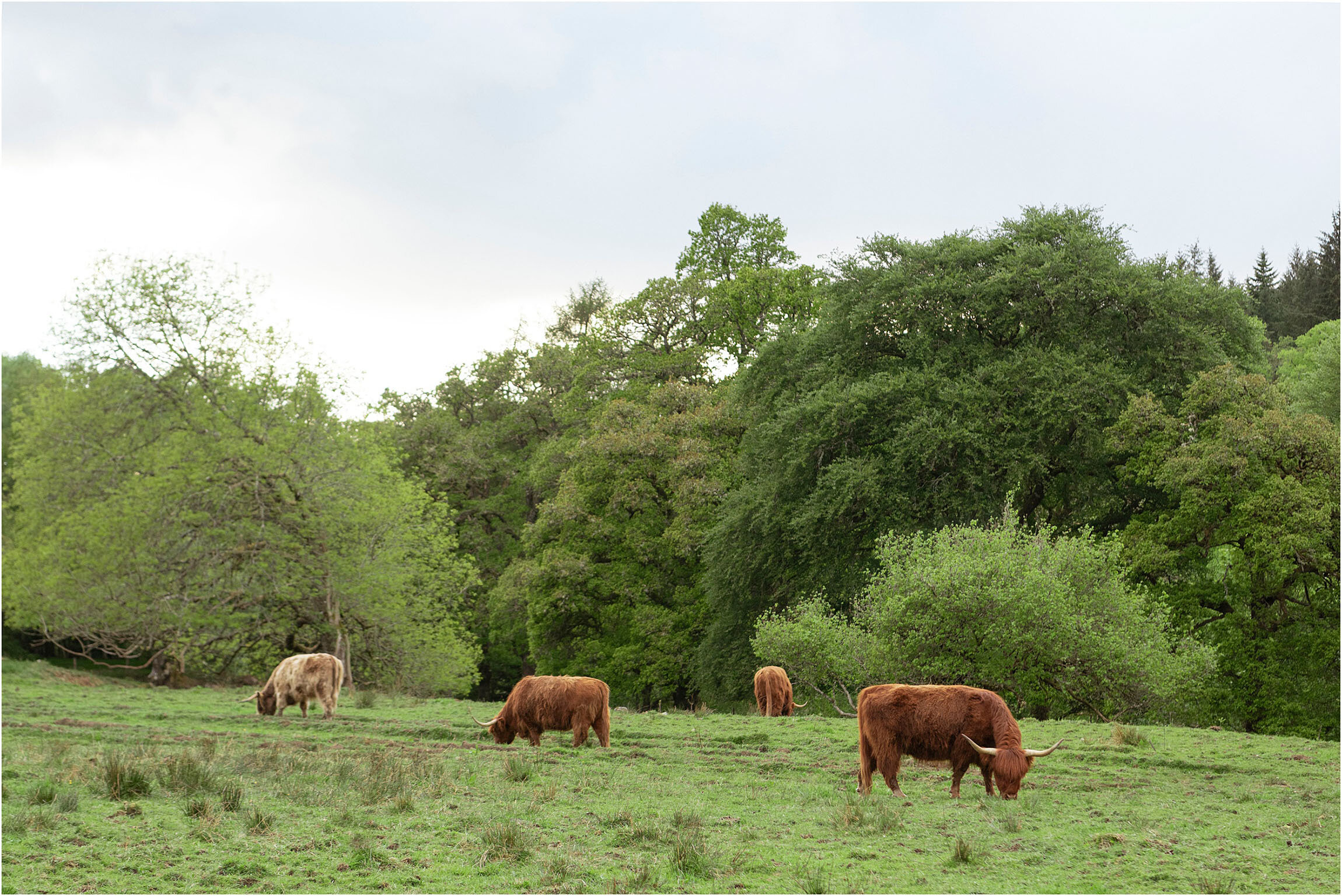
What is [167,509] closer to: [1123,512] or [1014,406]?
[1014,406]

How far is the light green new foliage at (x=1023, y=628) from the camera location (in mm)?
20203

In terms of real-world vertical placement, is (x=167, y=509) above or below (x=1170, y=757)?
above

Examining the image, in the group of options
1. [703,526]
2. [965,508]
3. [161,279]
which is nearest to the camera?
[965,508]

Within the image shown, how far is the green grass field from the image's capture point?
826 cm

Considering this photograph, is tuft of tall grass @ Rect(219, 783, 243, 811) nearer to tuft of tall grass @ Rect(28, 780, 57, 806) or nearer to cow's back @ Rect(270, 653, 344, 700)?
tuft of tall grass @ Rect(28, 780, 57, 806)

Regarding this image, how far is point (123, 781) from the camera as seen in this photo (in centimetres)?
1116

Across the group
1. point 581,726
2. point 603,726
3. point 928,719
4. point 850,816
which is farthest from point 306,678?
point 850,816

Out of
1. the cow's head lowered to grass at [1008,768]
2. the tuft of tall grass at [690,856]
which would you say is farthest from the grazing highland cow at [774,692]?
the tuft of tall grass at [690,856]

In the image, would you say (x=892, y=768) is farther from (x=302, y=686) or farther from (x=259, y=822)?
(x=302, y=686)

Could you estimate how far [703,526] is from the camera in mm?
35406

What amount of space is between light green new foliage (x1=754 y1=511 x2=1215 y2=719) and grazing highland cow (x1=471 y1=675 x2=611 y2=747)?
22.2 ft

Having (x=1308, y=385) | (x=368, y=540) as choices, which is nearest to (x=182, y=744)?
(x=368, y=540)

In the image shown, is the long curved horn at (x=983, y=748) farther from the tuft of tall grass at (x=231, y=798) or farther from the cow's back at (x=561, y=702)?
the tuft of tall grass at (x=231, y=798)

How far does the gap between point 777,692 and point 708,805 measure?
11.5 m
